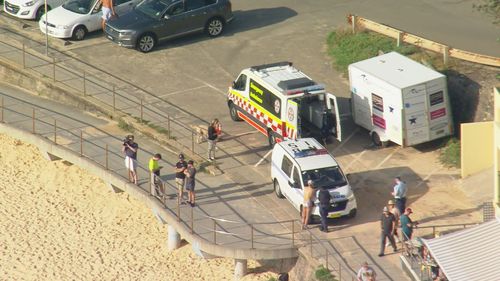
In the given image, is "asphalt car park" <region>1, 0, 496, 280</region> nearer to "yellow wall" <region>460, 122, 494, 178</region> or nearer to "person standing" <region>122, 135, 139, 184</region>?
"yellow wall" <region>460, 122, 494, 178</region>

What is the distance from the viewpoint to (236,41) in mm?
46281

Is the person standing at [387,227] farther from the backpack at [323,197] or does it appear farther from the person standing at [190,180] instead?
the person standing at [190,180]

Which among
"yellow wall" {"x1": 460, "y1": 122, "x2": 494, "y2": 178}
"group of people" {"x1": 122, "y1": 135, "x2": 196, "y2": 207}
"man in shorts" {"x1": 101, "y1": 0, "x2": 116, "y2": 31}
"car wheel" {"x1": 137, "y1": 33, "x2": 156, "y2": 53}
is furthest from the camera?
"man in shorts" {"x1": 101, "y1": 0, "x2": 116, "y2": 31}

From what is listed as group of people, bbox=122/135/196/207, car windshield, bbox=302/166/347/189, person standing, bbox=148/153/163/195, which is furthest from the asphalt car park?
person standing, bbox=148/153/163/195

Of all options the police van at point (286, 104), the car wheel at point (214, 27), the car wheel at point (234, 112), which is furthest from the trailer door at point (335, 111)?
the car wheel at point (214, 27)

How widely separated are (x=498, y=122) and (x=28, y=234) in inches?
546

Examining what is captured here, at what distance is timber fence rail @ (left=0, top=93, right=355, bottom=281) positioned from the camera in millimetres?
33906

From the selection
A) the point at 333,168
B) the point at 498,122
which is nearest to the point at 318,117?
the point at 333,168

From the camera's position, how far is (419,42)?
140ft

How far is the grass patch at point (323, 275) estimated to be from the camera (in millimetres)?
32550

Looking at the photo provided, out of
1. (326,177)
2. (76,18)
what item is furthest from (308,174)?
(76,18)

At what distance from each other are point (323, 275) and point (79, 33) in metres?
17.1

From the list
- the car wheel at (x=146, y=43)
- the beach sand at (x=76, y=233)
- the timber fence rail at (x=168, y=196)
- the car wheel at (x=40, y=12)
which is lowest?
the beach sand at (x=76, y=233)

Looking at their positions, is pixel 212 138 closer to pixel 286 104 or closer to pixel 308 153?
pixel 286 104
